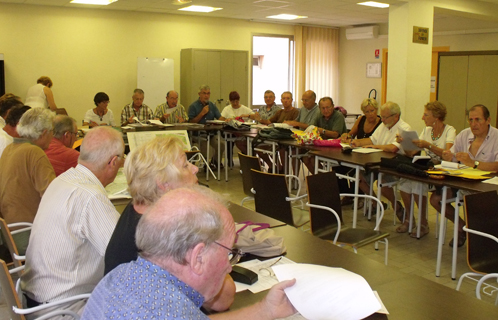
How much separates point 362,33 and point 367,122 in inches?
250

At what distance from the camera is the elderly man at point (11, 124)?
163 inches

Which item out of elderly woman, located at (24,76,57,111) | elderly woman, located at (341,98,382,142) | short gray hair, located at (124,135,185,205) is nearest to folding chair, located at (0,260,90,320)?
short gray hair, located at (124,135,185,205)

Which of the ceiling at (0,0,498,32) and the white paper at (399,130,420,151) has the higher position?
the ceiling at (0,0,498,32)

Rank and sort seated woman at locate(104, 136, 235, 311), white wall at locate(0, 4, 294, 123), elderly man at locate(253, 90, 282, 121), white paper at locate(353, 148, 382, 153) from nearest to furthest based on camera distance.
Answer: seated woman at locate(104, 136, 235, 311) < white paper at locate(353, 148, 382, 153) < elderly man at locate(253, 90, 282, 121) < white wall at locate(0, 4, 294, 123)

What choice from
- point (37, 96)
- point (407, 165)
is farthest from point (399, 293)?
point (37, 96)

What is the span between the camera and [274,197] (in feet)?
12.9

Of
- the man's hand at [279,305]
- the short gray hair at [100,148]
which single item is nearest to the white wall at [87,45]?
the short gray hair at [100,148]

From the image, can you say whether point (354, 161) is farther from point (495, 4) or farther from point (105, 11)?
point (105, 11)

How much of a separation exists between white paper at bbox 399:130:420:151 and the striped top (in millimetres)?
3750

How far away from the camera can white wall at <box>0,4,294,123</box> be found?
9055mm

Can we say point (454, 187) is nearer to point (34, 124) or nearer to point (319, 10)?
point (34, 124)

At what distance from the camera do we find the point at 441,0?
7.86m

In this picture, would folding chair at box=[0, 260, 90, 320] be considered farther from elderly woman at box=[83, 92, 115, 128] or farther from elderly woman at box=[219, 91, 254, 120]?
elderly woman at box=[219, 91, 254, 120]

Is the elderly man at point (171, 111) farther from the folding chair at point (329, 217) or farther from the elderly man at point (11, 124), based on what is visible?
the folding chair at point (329, 217)
